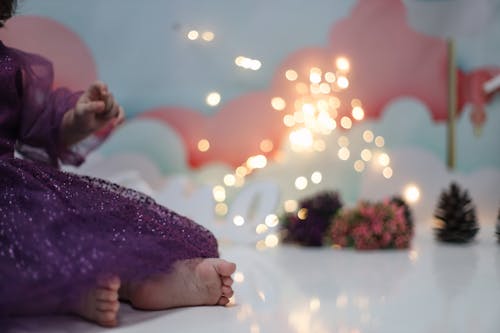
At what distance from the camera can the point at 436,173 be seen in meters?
1.86

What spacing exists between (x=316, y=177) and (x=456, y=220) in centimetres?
43

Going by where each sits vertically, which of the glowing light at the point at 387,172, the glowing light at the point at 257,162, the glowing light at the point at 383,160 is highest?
the glowing light at the point at 383,160

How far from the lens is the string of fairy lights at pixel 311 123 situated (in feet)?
5.67

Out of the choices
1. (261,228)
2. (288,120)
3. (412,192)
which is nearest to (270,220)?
(261,228)

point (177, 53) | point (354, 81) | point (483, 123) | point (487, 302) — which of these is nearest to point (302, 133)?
point (354, 81)

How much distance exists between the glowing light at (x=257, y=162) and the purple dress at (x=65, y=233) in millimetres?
887

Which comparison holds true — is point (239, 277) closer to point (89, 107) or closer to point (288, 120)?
point (89, 107)

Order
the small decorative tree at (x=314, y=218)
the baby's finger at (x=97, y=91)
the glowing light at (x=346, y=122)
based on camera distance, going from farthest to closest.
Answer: the glowing light at (x=346, y=122) < the small decorative tree at (x=314, y=218) < the baby's finger at (x=97, y=91)

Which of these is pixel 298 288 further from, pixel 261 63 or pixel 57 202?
pixel 261 63

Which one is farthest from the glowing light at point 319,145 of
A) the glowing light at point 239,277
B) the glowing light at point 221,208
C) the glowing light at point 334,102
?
the glowing light at point 239,277

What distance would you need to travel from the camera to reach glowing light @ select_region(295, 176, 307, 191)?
1.77 metres

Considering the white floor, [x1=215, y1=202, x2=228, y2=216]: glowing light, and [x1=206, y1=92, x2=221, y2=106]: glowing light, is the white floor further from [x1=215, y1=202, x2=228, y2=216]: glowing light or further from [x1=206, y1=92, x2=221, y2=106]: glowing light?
[x1=206, y1=92, x2=221, y2=106]: glowing light

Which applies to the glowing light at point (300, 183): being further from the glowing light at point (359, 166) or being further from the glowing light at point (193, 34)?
the glowing light at point (193, 34)

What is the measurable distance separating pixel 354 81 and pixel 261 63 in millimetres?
295
